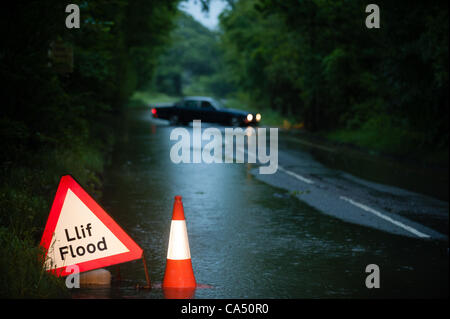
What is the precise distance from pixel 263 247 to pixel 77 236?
10.1 ft

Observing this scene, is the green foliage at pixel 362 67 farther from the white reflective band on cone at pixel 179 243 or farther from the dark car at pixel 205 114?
the white reflective band on cone at pixel 179 243

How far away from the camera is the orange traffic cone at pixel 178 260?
21.5 feet

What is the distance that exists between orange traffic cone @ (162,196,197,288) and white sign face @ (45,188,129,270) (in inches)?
23.1

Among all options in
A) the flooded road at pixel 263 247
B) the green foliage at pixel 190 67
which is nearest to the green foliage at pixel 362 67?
the flooded road at pixel 263 247

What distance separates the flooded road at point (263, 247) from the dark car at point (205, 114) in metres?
21.5

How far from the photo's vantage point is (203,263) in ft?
26.1

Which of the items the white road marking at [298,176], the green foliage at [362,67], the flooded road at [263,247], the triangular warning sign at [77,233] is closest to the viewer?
the triangular warning sign at [77,233]

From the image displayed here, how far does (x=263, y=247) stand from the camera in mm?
8852

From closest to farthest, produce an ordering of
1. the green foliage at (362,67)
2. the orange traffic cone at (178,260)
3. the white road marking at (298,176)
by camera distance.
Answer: the orange traffic cone at (178,260)
the white road marking at (298,176)
the green foliage at (362,67)

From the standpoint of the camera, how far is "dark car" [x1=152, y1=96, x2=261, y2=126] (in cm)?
3638

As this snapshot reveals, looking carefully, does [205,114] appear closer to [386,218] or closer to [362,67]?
[362,67]

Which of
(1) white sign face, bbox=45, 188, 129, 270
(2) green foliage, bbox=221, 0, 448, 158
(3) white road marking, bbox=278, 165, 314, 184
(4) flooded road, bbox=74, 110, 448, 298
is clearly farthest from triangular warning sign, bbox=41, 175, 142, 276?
(2) green foliage, bbox=221, 0, 448, 158

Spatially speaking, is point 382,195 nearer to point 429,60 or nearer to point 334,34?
point 429,60
